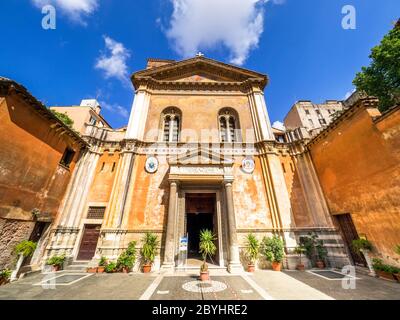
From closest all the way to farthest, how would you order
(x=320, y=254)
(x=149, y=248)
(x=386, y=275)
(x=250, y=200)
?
(x=386, y=275)
(x=149, y=248)
(x=320, y=254)
(x=250, y=200)

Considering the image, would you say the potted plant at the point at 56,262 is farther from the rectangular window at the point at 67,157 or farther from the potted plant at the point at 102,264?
the rectangular window at the point at 67,157

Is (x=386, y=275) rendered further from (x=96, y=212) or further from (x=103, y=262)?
(x=96, y=212)

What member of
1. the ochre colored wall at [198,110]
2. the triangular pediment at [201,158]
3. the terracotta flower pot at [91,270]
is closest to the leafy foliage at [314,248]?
the triangular pediment at [201,158]

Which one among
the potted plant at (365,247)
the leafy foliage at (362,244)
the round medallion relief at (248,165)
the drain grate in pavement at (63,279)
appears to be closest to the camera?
the drain grate in pavement at (63,279)

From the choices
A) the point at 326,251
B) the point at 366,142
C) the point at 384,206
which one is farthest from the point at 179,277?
the point at 366,142

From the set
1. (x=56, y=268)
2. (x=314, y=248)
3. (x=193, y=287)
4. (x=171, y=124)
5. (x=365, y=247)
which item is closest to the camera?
(x=193, y=287)

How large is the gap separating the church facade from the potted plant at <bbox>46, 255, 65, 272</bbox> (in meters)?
0.59

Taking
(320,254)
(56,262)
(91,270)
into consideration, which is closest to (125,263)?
(91,270)

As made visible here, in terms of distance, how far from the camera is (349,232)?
10023 mm

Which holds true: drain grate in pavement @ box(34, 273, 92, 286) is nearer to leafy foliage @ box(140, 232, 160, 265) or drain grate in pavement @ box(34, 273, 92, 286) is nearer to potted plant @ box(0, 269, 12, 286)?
potted plant @ box(0, 269, 12, 286)

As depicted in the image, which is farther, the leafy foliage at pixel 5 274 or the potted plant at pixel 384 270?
the potted plant at pixel 384 270

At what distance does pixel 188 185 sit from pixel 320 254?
8987 mm

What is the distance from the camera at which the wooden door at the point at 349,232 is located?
9.46 m

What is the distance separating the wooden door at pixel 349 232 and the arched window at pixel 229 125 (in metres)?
8.60
